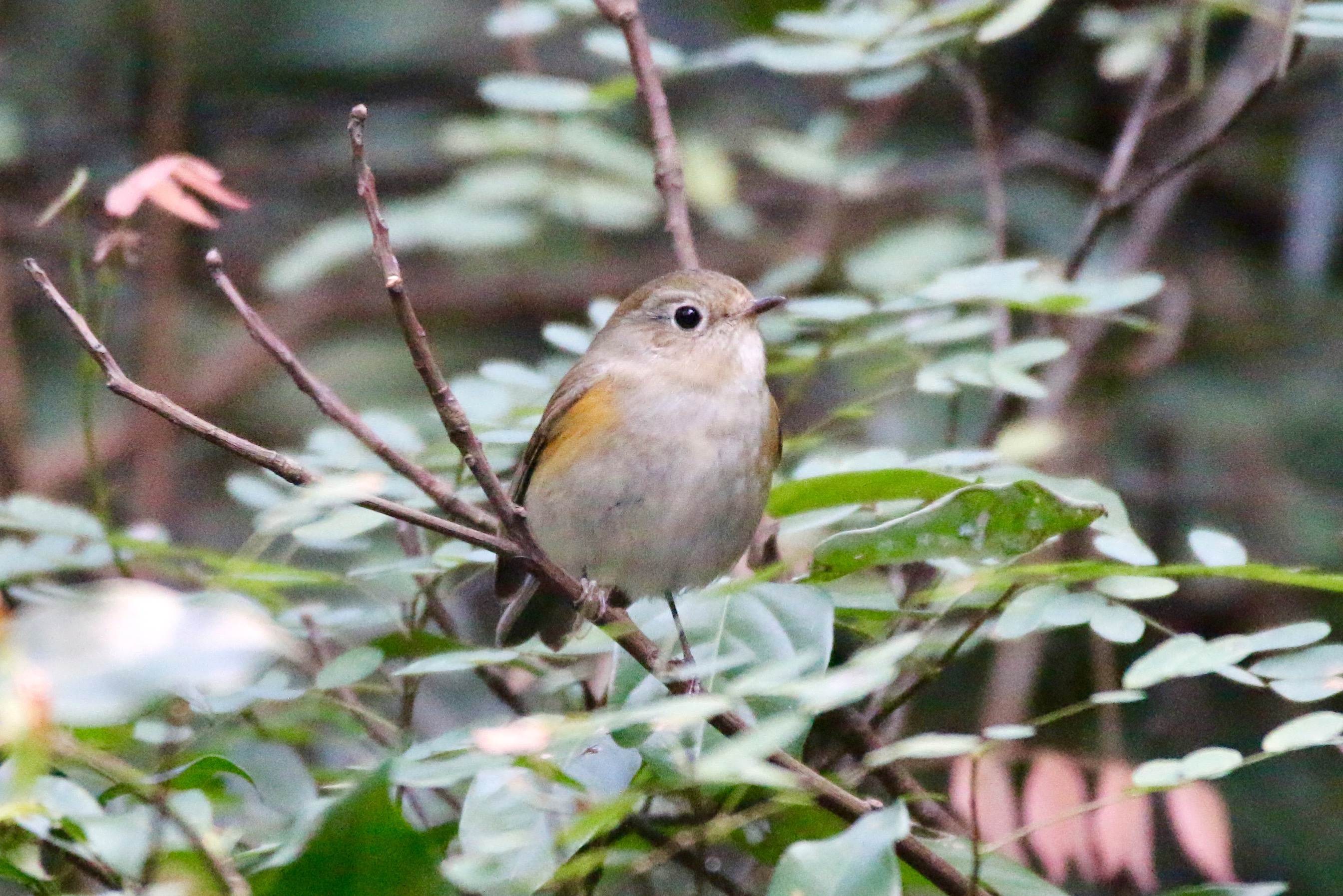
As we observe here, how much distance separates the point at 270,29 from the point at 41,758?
5.49 meters

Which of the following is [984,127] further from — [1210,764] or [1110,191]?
[1210,764]

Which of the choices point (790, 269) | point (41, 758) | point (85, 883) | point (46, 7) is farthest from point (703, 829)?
point (46, 7)

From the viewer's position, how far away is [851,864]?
1350 millimetres

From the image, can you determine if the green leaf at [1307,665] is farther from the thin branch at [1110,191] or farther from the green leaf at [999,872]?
the thin branch at [1110,191]

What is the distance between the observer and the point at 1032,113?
219 inches

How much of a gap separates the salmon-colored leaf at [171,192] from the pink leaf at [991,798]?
5.22 feet

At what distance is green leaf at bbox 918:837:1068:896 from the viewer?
179cm

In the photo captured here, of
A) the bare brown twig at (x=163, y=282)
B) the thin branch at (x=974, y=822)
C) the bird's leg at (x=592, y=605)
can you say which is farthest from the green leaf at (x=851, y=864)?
the bare brown twig at (x=163, y=282)

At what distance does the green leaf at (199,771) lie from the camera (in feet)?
5.43

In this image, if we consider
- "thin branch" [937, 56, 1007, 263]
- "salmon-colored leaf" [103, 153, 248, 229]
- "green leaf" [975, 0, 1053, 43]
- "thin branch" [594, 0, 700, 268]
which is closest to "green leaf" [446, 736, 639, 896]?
→ "salmon-colored leaf" [103, 153, 248, 229]

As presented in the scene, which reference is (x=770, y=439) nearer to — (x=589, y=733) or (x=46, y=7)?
(x=589, y=733)

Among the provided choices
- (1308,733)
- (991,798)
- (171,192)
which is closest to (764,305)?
(991,798)

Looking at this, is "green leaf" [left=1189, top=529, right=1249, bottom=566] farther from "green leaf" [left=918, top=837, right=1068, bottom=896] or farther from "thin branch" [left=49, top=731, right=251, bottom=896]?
"thin branch" [left=49, top=731, right=251, bottom=896]

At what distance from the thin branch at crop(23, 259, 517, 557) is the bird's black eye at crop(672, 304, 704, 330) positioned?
1.55 meters
